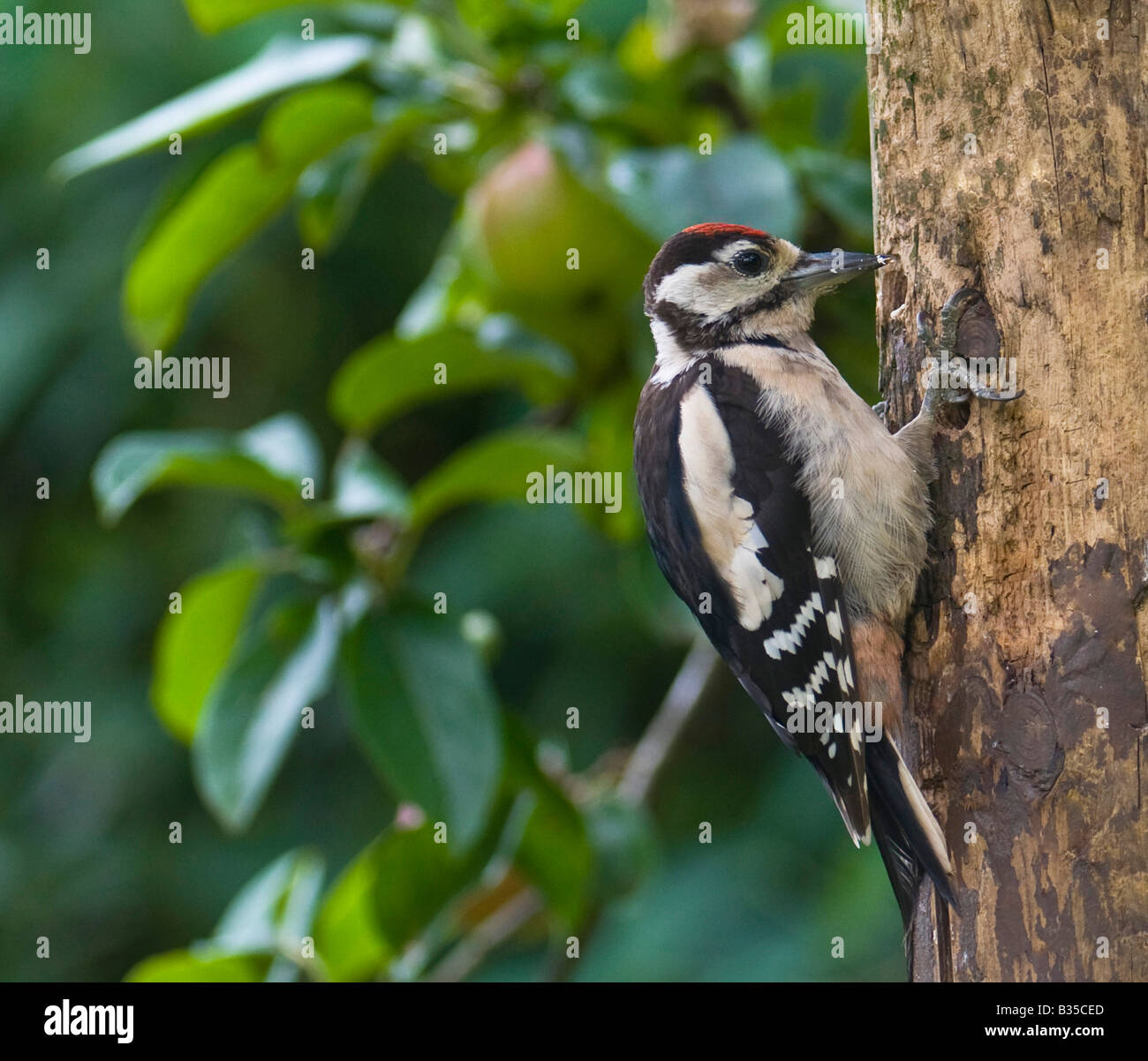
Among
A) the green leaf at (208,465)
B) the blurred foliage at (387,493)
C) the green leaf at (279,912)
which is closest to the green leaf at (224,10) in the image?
the blurred foliage at (387,493)

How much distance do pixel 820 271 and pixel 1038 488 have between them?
64cm

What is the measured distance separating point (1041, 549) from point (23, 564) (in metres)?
3.53

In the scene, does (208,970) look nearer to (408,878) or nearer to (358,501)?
(408,878)

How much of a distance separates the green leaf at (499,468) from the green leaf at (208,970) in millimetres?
900

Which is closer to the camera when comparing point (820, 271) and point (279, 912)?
point (820, 271)

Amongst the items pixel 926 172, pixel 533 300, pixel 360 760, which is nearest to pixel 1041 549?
pixel 926 172

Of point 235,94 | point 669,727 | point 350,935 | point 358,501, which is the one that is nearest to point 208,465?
point 358,501

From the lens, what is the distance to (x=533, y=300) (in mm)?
2400

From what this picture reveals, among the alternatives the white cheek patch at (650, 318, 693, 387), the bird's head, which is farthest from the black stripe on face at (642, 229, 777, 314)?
the white cheek patch at (650, 318, 693, 387)

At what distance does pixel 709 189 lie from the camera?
7.23 feet

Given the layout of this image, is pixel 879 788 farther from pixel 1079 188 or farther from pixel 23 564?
pixel 23 564

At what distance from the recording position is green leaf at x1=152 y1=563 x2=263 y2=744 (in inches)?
102

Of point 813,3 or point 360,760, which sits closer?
point 813,3

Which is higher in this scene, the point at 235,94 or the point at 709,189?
the point at 235,94
